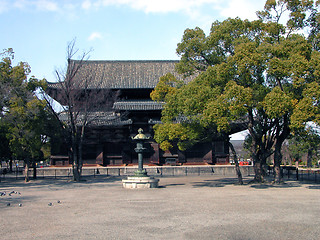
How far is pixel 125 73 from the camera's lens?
4156 cm

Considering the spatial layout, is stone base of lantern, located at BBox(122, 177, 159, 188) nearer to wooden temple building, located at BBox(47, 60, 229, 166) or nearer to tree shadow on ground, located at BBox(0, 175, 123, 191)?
tree shadow on ground, located at BBox(0, 175, 123, 191)

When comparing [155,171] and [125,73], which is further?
[125,73]

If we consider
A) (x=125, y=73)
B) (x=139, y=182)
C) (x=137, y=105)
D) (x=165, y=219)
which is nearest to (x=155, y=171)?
(x=137, y=105)

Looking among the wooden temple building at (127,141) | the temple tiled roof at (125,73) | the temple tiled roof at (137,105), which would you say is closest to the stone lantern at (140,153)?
the wooden temple building at (127,141)

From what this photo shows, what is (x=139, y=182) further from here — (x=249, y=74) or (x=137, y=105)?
(x=137, y=105)

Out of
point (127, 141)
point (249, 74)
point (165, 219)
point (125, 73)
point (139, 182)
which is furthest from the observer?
point (125, 73)

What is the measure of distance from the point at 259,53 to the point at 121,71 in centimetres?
2620

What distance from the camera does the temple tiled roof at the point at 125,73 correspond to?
3903 centimetres

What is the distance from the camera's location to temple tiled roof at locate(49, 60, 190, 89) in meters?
39.0

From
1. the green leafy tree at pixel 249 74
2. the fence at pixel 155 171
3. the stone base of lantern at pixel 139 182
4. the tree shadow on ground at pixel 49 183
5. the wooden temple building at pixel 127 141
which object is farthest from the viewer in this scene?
the wooden temple building at pixel 127 141

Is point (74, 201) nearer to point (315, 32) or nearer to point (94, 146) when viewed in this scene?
→ point (315, 32)

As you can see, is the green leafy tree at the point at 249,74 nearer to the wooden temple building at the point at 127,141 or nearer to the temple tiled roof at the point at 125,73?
the wooden temple building at the point at 127,141

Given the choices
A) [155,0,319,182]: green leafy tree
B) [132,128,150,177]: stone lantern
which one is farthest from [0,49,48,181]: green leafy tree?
[155,0,319,182]: green leafy tree

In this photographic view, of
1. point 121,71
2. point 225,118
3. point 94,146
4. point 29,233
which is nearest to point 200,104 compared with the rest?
point 225,118
